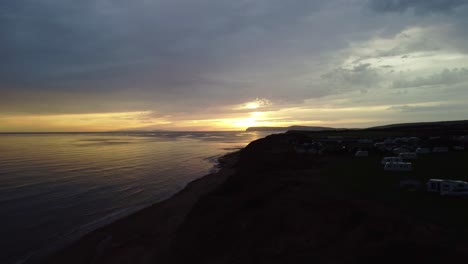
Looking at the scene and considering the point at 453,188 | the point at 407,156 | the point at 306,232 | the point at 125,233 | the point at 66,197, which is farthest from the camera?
the point at 407,156

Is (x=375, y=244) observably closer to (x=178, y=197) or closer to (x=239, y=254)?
(x=239, y=254)

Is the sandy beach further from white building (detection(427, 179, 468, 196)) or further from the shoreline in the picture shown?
white building (detection(427, 179, 468, 196))

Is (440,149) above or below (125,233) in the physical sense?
above

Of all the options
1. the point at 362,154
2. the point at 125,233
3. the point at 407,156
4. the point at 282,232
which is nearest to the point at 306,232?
the point at 282,232

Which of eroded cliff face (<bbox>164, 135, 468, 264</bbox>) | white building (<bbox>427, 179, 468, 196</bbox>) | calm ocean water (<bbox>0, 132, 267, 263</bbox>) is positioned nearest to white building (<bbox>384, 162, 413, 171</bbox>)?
eroded cliff face (<bbox>164, 135, 468, 264</bbox>)

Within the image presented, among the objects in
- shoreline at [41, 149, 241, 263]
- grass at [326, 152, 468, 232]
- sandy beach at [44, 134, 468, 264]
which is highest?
grass at [326, 152, 468, 232]

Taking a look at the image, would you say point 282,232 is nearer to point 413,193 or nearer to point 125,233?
point 413,193

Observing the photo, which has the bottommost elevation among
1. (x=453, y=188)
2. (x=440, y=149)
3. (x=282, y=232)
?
(x=282, y=232)

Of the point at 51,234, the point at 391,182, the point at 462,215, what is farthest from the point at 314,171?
the point at 51,234

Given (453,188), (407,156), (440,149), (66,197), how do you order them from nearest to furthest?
(453,188)
(66,197)
(407,156)
(440,149)
